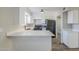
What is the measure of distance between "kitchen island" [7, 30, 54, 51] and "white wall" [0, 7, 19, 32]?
0.10 metres

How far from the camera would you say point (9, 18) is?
133cm

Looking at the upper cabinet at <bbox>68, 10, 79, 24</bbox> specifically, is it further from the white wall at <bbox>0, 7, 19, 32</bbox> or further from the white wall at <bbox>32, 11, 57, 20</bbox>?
the white wall at <bbox>0, 7, 19, 32</bbox>

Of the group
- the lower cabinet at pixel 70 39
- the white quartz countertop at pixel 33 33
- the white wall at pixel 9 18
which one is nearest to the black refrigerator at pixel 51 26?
the white quartz countertop at pixel 33 33

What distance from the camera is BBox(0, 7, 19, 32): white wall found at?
1.30m

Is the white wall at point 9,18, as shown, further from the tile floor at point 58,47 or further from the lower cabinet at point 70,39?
the lower cabinet at point 70,39

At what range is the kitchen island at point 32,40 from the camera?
4.39ft

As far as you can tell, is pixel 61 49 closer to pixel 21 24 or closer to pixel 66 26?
pixel 66 26

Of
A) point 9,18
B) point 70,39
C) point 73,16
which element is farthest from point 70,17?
point 9,18

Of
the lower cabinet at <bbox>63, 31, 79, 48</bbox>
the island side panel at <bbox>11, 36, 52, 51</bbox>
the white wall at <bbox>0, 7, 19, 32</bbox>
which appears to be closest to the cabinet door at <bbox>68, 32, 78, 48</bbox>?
the lower cabinet at <bbox>63, 31, 79, 48</bbox>

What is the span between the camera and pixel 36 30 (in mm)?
1376

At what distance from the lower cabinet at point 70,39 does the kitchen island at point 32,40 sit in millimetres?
209

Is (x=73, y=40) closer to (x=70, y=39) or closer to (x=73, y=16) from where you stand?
(x=70, y=39)
